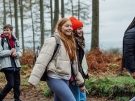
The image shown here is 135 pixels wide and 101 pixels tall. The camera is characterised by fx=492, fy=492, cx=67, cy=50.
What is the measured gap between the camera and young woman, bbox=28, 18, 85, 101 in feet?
25.2

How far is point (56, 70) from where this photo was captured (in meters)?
7.71

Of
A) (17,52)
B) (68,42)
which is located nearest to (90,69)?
(17,52)

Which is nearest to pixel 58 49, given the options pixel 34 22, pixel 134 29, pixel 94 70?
pixel 134 29

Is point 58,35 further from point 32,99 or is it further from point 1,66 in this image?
point 32,99

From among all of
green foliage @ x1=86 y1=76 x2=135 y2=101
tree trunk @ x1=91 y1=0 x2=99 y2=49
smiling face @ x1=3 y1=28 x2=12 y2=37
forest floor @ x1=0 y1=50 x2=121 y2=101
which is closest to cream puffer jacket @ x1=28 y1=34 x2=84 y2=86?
smiling face @ x1=3 y1=28 x2=12 y2=37

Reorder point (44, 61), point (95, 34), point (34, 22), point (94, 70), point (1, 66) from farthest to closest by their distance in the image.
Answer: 1. point (34, 22)
2. point (95, 34)
3. point (94, 70)
4. point (1, 66)
5. point (44, 61)

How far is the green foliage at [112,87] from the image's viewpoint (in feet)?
Result: 39.5

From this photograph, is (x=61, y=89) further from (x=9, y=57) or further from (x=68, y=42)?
(x=9, y=57)

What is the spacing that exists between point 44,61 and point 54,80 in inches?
13.4

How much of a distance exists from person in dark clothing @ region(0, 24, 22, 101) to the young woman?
3.83m

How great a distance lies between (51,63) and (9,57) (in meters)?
4.10

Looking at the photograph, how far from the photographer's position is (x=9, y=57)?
11.7m

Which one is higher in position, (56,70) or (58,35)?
(58,35)

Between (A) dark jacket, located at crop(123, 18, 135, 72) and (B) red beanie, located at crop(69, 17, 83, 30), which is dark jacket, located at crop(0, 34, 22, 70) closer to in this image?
(B) red beanie, located at crop(69, 17, 83, 30)
